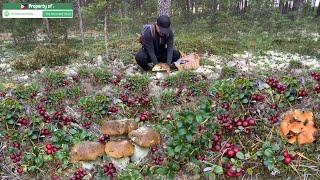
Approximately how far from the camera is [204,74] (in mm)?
7254

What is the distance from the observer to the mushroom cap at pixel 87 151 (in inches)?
156

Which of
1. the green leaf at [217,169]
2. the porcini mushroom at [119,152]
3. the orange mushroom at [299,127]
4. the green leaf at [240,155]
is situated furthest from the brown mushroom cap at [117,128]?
the orange mushroom at [299,127]

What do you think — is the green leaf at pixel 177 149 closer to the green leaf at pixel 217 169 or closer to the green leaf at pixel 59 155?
the green leaf at pixel 217 169

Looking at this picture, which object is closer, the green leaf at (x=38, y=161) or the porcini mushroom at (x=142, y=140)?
the porcini mushroom at (x=142, y=140)

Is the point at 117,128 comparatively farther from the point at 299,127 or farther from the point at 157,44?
the point at 157,44

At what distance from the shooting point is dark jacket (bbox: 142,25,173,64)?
7.06 m

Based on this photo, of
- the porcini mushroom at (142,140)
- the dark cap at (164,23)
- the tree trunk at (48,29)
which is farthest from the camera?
the tree trunk at (48,29)

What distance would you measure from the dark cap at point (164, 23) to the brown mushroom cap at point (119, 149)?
10.2 feet

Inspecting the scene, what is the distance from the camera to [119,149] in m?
3.94


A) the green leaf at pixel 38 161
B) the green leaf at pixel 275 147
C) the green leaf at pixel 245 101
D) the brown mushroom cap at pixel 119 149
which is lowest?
the green leaf at pixel 38 161

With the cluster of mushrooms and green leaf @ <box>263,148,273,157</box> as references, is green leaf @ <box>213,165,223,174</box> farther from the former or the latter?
the cluster of mushrooms

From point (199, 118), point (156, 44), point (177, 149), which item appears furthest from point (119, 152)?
point (156, 44)

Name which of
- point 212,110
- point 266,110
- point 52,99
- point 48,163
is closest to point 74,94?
point 52,99

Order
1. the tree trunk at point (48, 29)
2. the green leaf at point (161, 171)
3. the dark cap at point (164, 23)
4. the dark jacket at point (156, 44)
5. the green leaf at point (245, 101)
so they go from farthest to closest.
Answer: the tree trunk at point (48, 29), the dark jacket at point (156, 44), the dark cap at point (164, 23), the green leaf at point (245, 101), the green leaf at point (161, 171)
